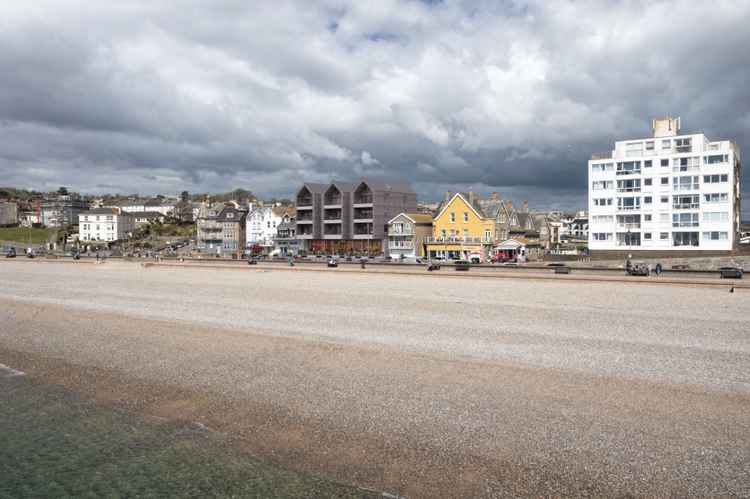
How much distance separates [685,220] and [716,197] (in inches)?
156

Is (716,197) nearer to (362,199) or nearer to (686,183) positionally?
(686,183)

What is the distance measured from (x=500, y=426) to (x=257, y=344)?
9.12 meters

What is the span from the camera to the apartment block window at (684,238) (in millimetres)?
66375

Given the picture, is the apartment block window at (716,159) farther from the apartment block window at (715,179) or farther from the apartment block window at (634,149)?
the apartment block window at (634,149)

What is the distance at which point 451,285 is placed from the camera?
116ft

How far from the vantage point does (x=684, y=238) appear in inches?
2640

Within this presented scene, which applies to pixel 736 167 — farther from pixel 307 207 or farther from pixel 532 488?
pixel 532 488

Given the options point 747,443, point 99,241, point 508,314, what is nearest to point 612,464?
point 747,443

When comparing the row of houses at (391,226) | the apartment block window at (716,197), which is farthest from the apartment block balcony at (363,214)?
the apartment block window at (716,197)

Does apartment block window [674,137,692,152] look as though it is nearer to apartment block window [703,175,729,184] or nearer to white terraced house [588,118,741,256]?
white terraced house [588,118,741,256]

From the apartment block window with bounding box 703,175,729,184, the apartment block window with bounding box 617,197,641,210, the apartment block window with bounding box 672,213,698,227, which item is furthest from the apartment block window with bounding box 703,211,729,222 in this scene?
the apartment block window with bounding box 617,197,641,210

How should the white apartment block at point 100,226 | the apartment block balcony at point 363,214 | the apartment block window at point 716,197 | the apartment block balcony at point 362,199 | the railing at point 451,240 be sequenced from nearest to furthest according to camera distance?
the apartment block window at point 716,197
the railing at point 451,240
the apartment block balcony at point 362,199
the apartment block balcony at point 363,214
the white apartment block at point 100,226

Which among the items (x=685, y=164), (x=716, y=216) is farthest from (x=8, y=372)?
(x=685, y=164)

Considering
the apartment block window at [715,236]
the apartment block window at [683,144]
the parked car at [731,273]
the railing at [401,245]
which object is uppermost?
the apartment block window at [683,144]
